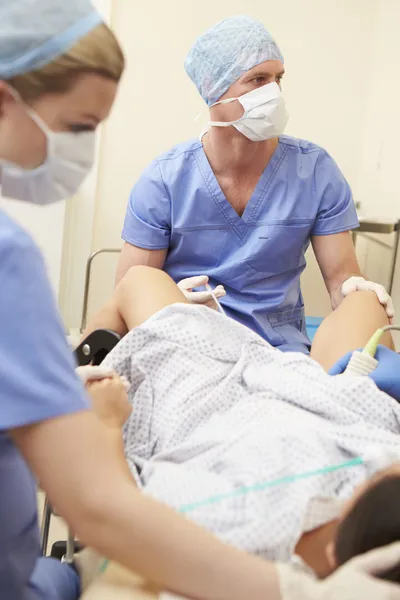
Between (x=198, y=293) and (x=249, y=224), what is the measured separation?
40 cm

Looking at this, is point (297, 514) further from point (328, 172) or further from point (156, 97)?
point (156, 97)

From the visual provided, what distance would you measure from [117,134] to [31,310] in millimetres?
2807

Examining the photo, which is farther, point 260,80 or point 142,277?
point 260,80

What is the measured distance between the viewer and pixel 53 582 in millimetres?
980

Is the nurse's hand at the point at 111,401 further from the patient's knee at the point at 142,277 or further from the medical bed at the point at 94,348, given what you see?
the patient's knee at the point at 142,277

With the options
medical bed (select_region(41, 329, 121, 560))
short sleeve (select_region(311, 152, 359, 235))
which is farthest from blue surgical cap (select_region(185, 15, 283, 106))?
medical bed (select_region(41, 329, 121, 560))

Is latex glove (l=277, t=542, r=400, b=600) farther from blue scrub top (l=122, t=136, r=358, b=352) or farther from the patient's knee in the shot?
blue scrub top (l=122, t=136, r=358, b=352)

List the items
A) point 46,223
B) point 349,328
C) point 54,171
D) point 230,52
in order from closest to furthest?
point 54,171 < point 349,328 < point 230,52 < point 46,223

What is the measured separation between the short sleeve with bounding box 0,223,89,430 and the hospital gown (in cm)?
29

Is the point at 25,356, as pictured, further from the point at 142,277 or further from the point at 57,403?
the point at 142,277

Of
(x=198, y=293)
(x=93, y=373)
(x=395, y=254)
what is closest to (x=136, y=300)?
(x=198, y=293)

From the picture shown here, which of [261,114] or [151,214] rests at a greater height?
[261,114]

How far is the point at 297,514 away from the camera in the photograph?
0.94 meters

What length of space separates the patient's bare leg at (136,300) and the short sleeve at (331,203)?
0.64m
